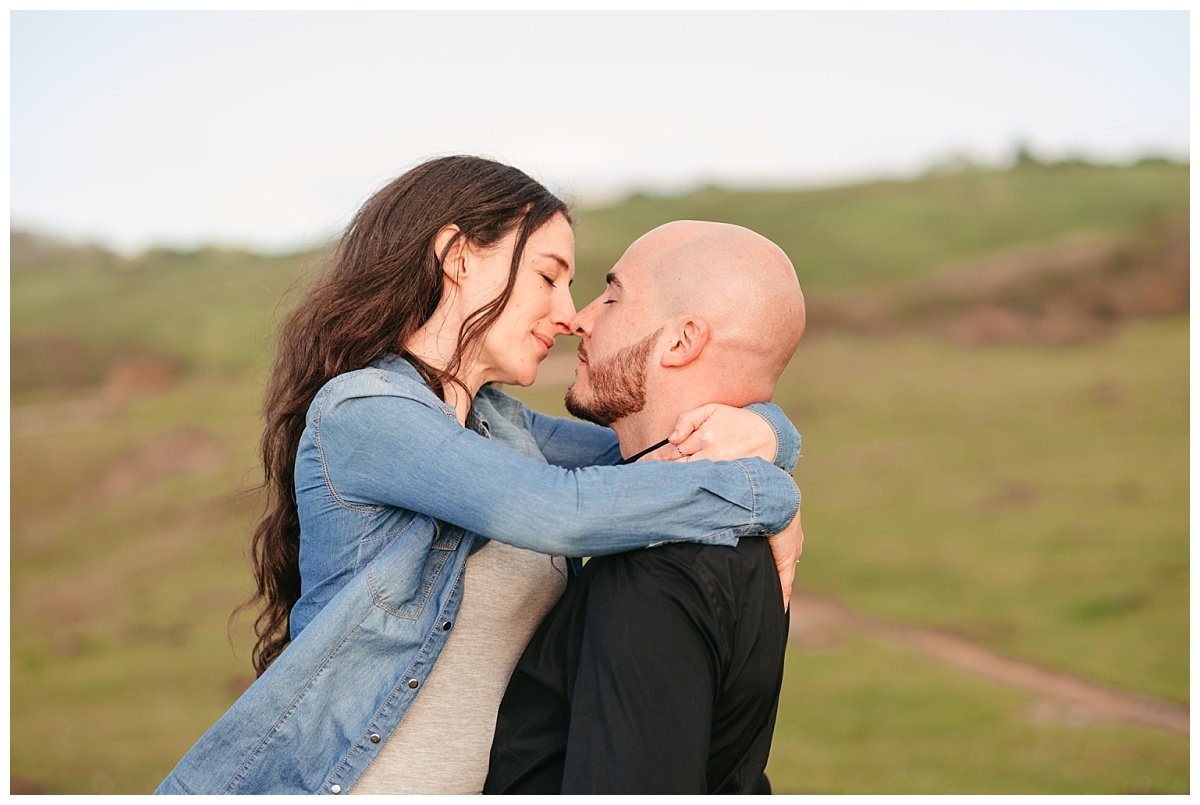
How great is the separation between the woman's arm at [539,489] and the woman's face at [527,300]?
Answer: 459mm

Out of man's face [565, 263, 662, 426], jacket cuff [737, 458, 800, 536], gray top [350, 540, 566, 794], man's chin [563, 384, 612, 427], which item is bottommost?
gray top [350, 540, 566, 794]

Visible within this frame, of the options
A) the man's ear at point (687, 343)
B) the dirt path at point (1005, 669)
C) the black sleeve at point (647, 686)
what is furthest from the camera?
the dirt path at point (1005, 669)

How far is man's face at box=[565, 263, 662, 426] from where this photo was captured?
2990 mm

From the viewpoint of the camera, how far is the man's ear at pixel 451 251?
303cm

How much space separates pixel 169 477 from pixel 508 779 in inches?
731

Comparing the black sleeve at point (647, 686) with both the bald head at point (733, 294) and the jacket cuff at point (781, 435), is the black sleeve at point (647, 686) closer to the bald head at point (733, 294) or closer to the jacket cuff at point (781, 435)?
the jacket cuff at point (781, 435)

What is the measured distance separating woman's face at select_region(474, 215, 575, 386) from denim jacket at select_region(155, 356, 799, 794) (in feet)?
0.88

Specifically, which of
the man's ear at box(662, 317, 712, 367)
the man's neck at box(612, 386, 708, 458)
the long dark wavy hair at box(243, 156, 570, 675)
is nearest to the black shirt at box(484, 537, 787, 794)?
the man's neck at box(612, 386, 708, 458)

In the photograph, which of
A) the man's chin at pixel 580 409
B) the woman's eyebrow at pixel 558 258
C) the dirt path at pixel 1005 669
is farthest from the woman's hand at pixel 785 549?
the dirt path at pixel 1005 669

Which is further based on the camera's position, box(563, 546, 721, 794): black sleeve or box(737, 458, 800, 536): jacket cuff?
box(737, 458, 800, 536): jacket cuff

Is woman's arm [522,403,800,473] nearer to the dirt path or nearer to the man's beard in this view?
the man's beard

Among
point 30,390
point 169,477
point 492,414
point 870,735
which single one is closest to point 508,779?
point 492,414

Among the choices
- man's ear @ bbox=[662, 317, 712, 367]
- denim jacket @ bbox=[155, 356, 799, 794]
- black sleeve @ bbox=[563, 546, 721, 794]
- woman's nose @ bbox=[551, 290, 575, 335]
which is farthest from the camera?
woman's nose @ bbox=[551, 290, 575, 335]

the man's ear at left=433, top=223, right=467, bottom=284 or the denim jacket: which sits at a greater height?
the man's ear at left=433, top=223, right=467, bottom=284
